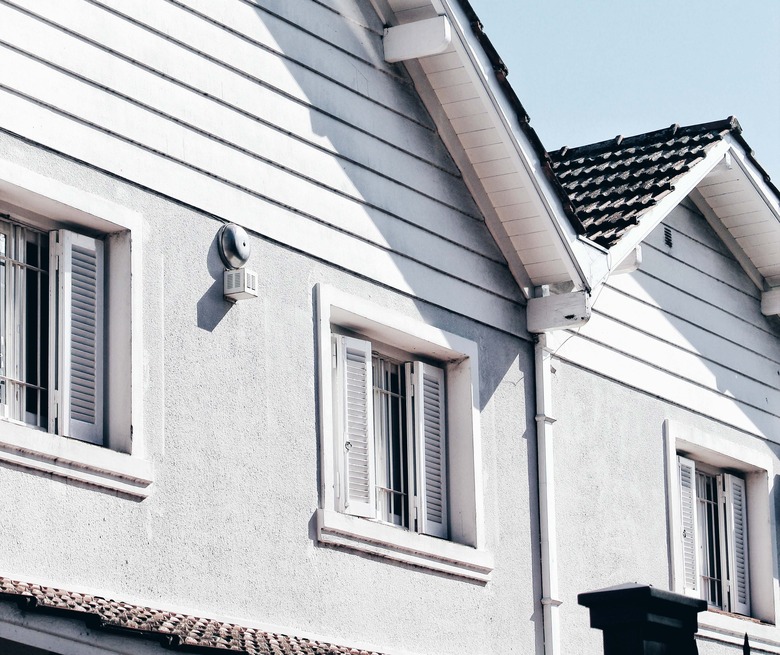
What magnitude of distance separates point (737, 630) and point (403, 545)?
15.2 feet

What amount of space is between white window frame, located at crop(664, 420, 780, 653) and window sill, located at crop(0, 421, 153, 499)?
244 inches

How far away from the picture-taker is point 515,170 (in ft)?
42.5

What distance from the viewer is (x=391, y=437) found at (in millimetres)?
12312

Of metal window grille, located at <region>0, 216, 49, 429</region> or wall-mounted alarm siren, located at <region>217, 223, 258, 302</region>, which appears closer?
metal window grille, located at <region>0, 216, 49, 429</region>

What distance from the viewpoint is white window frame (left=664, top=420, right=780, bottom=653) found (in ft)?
48.5

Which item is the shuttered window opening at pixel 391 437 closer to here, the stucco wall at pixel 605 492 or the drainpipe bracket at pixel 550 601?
the drainpipe bracket at pixel 550 601

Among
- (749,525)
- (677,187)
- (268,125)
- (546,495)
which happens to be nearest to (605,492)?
(546,495)

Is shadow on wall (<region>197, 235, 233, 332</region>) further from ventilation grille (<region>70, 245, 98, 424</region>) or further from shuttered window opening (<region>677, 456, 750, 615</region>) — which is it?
shuttered window opening (<region>677, 456, 750, 615</region>)

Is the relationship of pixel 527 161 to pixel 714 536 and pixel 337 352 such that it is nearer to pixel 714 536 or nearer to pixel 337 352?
pixel 337 352

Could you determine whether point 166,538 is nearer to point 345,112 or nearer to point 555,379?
point 345,112

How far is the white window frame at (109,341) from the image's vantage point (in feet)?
30.3

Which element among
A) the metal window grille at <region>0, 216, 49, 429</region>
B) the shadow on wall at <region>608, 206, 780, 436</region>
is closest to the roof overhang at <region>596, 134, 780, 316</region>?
the shadow on wall at <region>608, 206, 780, 436</region>

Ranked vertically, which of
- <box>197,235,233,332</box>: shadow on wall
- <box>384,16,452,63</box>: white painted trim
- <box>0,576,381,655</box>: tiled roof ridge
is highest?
<box>384,16,452,63</box>: white painted trim

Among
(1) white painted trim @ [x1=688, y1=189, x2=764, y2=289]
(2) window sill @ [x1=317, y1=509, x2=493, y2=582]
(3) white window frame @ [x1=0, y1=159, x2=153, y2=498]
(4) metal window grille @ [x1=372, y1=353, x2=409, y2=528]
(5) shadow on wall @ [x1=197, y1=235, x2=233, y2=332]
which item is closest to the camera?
(3) white window frame @ [x1=0, y1=159, x2=153, y2=498]
